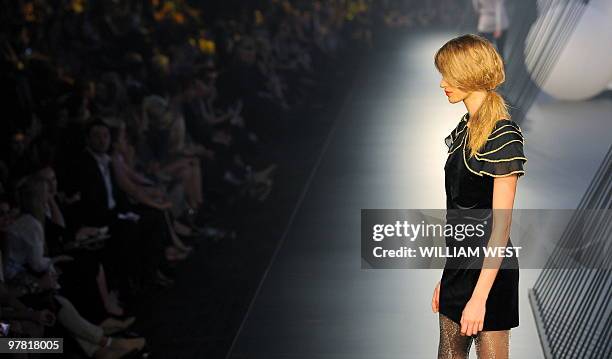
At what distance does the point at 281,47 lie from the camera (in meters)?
14.0

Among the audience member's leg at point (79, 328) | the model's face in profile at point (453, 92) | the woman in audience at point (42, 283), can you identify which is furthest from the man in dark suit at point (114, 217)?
the model's face in profile at point (453, 92)

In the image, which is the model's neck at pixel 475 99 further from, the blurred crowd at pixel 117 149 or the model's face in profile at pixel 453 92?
the blurred crowd at pixel 117 149

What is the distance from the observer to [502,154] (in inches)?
100

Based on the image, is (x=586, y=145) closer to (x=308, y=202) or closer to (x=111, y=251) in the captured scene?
(x=308, y=202)

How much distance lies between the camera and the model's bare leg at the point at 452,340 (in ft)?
9.53

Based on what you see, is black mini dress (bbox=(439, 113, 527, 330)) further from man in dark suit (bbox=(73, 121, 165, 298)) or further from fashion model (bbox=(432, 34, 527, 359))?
man in dark suit (bbox=(73, 121, 165, 298))

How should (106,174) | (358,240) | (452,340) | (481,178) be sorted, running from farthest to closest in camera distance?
(358,240) < (106,174) < (452,340) < (481,178)

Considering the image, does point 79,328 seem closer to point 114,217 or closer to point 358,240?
point 114,217

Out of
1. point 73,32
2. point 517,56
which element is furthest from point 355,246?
point 73,32

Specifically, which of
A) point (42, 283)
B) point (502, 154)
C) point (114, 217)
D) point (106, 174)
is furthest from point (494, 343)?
point (106, 174)

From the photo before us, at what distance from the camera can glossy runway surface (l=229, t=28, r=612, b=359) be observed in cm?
512

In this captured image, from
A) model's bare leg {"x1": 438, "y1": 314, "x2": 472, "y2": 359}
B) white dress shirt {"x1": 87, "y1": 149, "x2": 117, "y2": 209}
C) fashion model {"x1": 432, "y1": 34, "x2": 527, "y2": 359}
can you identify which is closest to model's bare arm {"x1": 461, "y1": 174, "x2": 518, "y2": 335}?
fashion model {"x1": 432, "y1": 34, "x2": 527, "y2": 359}

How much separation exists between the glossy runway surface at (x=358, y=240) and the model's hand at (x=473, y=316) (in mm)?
2200

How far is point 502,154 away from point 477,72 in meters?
0.22
